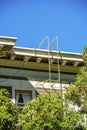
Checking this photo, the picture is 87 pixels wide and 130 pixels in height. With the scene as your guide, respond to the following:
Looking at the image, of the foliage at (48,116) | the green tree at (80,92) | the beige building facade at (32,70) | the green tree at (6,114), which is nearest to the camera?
the green tree at (6,114)

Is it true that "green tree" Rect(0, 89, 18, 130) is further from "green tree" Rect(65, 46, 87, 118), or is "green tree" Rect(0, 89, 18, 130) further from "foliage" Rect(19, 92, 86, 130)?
"green tree" Rect(65, 46, 87, 118)

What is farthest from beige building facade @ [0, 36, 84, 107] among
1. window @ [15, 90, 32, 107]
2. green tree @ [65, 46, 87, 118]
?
green tree @ [65, 46, 87, 118]

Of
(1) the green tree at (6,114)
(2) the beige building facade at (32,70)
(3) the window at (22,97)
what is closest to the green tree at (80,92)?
(2) the beige building facade at (32,70)

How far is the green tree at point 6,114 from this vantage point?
15765mm

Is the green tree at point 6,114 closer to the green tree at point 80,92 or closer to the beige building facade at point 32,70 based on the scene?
the green tree at point 80,92

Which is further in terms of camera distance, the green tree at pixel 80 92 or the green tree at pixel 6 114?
the green tree at pixel 80 92

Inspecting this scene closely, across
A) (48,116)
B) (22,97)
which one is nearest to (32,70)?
(22,97)

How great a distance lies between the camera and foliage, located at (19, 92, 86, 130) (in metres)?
16.6

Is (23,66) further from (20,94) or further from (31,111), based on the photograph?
(31,111)

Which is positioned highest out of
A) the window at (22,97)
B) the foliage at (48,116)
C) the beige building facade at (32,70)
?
the beige building facade at (32,70)

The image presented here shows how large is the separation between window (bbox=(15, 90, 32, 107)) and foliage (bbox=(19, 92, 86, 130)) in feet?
10.4

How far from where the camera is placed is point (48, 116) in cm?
1662

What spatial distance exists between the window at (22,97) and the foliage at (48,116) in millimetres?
3158

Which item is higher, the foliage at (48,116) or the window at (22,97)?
the window at (22,97)
